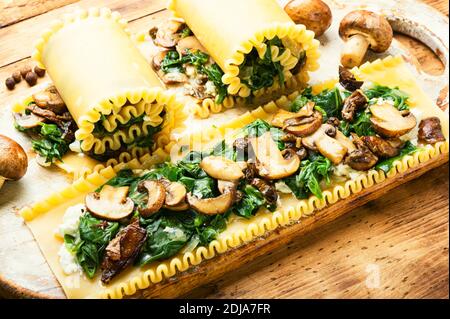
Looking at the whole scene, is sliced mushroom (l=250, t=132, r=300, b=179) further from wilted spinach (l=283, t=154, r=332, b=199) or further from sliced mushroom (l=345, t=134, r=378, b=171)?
sliced mushroom (l=345, t=134, r=378, b=171)

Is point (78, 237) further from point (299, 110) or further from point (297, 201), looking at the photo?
point (299, 110)

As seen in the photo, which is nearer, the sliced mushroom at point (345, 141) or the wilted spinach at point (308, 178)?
the wilted spinach at point (308, 178)

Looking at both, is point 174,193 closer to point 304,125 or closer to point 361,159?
point 304,125

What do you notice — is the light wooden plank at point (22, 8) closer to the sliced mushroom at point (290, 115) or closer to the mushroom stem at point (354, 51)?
the sliced mushroom at point (290, 115)

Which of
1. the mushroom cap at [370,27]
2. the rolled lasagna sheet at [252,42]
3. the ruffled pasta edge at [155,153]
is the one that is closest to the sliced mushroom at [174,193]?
the ruffled pasta edge at [155,153]

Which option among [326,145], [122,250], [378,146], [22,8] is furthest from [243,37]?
[22,8]
